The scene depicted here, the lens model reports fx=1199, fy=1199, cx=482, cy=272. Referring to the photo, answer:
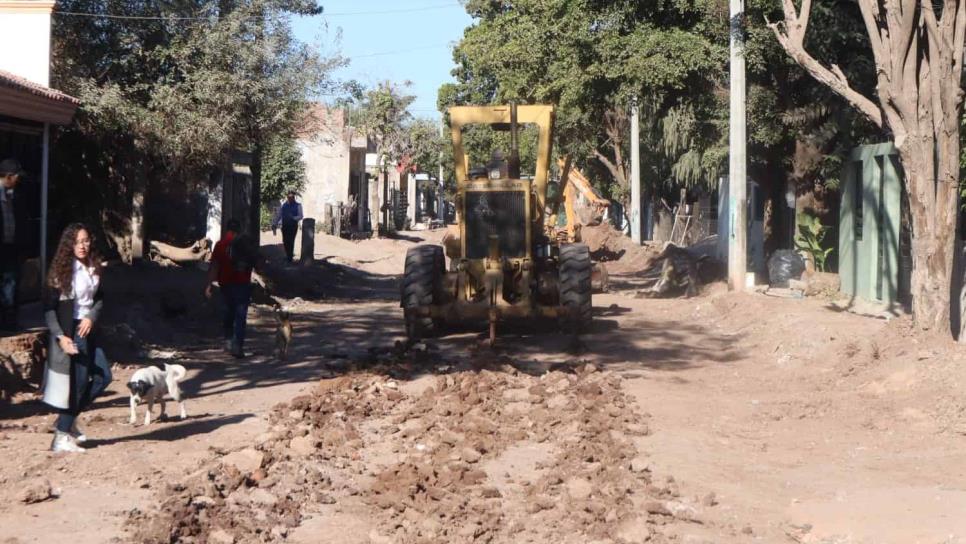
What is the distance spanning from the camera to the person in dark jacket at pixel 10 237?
11156mm

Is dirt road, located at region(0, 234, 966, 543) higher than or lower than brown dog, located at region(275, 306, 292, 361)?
lower

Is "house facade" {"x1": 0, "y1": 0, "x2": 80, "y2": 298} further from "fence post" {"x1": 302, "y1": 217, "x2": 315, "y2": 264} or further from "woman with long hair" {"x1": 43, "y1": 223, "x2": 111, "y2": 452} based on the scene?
"fence post" {"x1": 302, "y1": 217, "x2": 315, "y2": 264}

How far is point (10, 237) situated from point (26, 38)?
423cm

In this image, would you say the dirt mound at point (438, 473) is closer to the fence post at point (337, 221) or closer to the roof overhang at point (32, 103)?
the roof overhang at point (32, 103)

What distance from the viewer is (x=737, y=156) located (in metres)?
21.4

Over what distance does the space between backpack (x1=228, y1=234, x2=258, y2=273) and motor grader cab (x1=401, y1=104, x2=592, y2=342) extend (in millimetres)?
2730

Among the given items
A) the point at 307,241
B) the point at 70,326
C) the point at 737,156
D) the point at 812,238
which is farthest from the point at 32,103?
the point at 307,241

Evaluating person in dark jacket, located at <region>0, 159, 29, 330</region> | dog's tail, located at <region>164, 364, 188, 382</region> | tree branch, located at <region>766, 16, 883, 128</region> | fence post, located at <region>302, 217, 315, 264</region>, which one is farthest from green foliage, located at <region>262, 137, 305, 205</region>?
dog's tail, located at <region>164, 364, 188, 382</region>

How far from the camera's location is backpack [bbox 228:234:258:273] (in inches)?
580

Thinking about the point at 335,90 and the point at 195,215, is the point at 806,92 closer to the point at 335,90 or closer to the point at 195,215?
the point at 335,90

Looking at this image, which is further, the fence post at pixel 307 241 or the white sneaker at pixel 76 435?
the fence post at pixel 307 241

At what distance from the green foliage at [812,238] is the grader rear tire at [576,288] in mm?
7880

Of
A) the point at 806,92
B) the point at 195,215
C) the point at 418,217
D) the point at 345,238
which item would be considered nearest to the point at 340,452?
the point at 806,92

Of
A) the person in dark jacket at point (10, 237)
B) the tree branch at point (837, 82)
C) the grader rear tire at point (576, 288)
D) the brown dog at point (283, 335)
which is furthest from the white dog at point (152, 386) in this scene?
the tree branch at point (837, 82)
